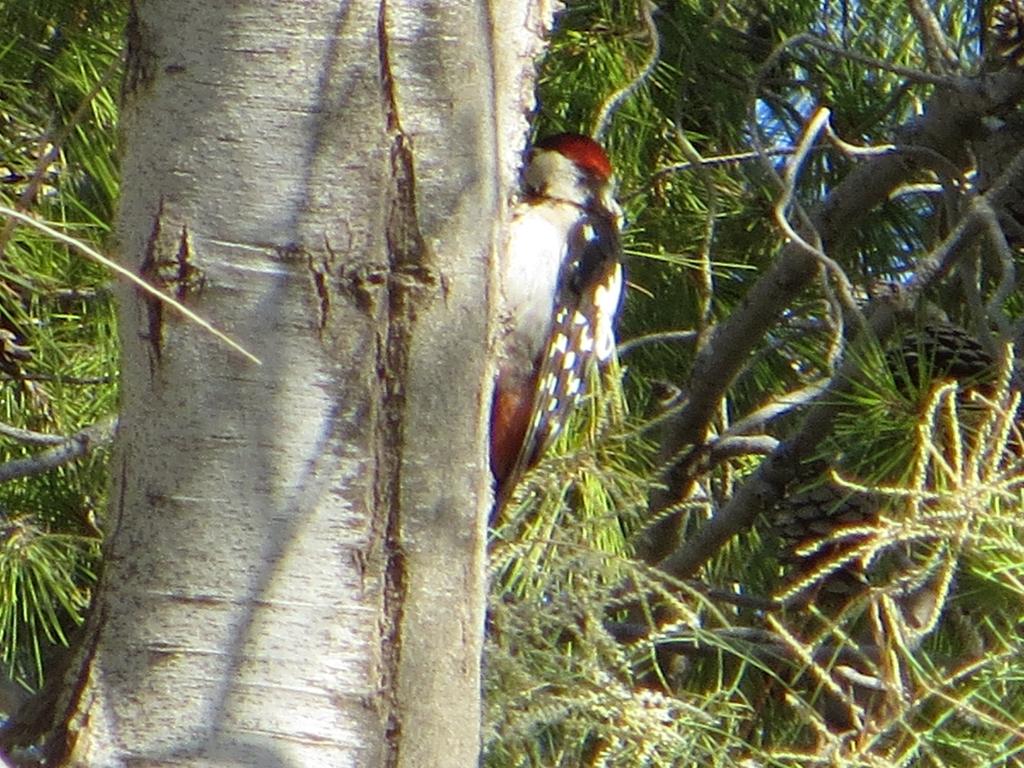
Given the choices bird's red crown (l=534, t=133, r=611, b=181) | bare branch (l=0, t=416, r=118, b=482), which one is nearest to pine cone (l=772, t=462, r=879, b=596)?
bird's red crown (l=534, t=133, r=611, b=181)

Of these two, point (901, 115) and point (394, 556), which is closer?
point (394, 556)

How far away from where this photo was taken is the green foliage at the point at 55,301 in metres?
2.36

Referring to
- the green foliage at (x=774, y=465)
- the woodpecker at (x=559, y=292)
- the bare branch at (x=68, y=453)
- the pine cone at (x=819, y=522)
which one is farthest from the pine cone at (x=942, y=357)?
the bare branch at (x=68, y=453)

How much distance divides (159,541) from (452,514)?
0.19 m

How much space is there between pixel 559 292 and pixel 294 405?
1.38m

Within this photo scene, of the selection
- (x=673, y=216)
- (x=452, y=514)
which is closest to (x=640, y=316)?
(x=673, y=216)

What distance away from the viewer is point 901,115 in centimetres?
315

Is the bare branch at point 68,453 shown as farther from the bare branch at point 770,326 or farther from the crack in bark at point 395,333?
the crack in bark at point 395,333

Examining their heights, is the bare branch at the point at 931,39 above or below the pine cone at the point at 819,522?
above

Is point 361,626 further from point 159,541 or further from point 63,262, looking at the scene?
point 63,262

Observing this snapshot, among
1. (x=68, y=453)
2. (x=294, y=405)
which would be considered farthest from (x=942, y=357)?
(x=294, y=405)

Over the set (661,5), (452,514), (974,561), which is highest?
(661,5)

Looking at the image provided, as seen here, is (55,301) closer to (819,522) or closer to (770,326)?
(770,326)

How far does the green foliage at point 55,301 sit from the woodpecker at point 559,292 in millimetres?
590
